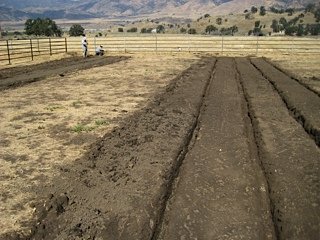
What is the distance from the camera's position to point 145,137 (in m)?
9.23

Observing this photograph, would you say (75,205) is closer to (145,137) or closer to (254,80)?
(145,137)

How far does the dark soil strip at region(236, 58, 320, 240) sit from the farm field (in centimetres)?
2

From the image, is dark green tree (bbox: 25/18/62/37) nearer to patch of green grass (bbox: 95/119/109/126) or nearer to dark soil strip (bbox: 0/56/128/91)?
dark soil strip (bbox: 0/56/128/91)

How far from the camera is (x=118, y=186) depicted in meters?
6.54

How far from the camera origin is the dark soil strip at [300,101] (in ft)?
33.2

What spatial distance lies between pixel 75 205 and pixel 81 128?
4.17 metres

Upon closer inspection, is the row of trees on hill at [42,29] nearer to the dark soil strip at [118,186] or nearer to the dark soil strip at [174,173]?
the dark soil strip at [174,173]

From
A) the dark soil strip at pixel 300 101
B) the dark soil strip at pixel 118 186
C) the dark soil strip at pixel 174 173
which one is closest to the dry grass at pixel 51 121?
the dark soil strip at pixel 118 186

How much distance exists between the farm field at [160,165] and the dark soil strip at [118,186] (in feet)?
Answer: 0.06

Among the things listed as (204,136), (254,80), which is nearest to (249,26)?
(254,80)

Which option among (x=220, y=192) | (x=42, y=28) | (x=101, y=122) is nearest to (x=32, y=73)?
(x=101, y=122)

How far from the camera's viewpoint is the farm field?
5.38 meters

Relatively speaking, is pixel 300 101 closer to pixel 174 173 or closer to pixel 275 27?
pixel 174 173

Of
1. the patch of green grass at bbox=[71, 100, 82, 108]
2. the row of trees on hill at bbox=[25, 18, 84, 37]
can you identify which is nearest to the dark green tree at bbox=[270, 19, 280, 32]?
the row of trees on hill at bbox=[25, 18, 84, 37]
